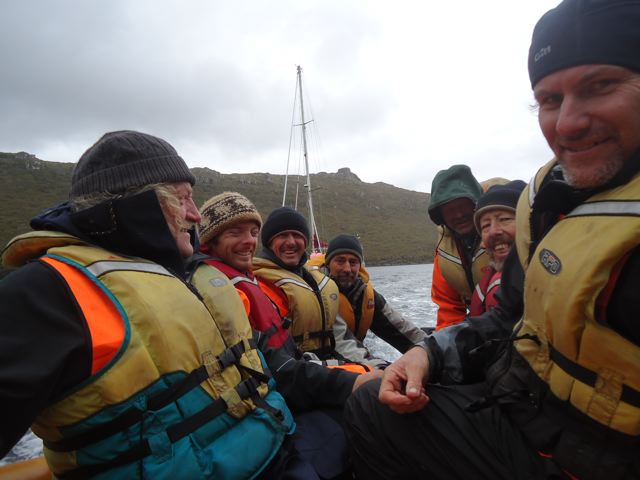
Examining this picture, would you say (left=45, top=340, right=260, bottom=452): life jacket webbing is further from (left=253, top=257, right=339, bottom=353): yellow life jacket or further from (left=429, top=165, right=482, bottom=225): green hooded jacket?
(left=429, top=165, right=482, bottom=225): green hooded jacket

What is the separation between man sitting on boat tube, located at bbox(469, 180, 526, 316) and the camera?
2895mm

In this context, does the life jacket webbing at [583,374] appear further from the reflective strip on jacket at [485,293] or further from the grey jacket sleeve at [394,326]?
the grey jacket sleeve at [394,326]

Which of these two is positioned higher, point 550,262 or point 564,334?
point 550,262

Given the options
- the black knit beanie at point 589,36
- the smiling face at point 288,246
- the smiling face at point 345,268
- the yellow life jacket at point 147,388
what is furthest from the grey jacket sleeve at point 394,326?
the black knit beanie at point 589,36

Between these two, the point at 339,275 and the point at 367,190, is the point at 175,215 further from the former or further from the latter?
the point at 367,190

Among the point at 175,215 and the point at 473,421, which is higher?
the point at 175,215

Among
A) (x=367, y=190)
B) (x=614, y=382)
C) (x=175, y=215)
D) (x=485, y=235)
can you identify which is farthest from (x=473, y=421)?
(x=367, y=190)

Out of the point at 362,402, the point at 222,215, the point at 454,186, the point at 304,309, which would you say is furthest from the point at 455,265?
the point at 362,402

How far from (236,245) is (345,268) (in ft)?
6.53

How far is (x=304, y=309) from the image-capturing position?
3.53 metres

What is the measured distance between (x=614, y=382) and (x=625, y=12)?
1267 millimetres

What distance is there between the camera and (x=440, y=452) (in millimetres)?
1423

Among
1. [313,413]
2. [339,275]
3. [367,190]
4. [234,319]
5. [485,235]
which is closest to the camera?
[234,319]

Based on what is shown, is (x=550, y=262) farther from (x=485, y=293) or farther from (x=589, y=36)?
(x=485, y=293)
